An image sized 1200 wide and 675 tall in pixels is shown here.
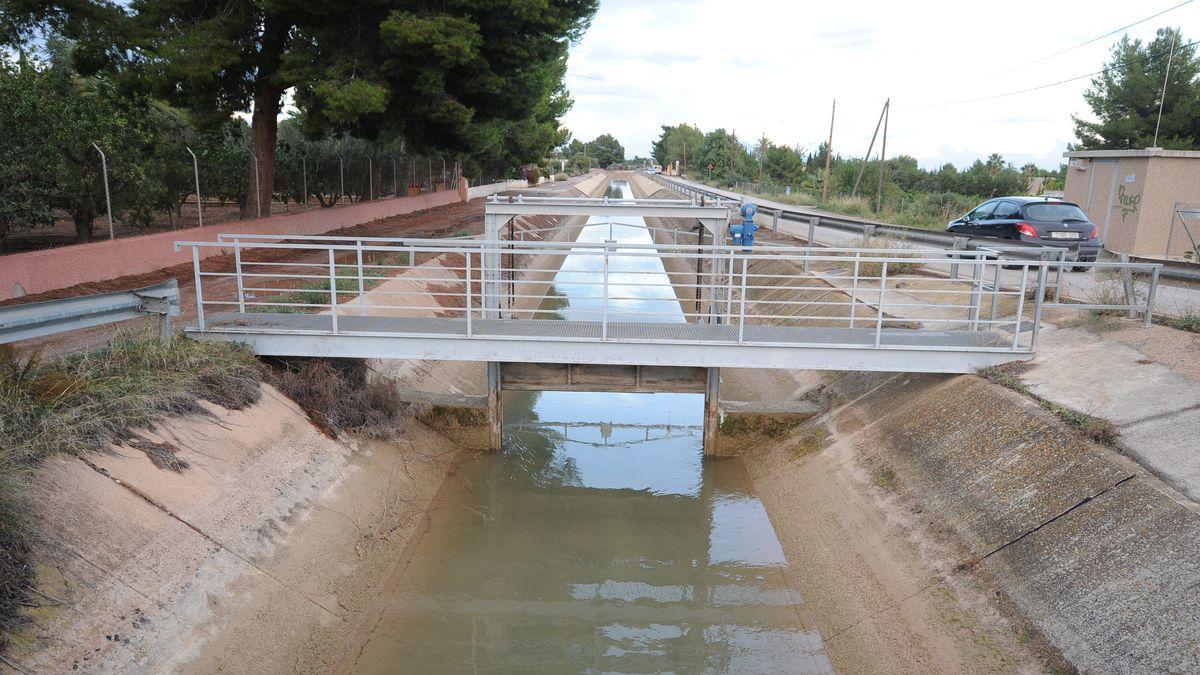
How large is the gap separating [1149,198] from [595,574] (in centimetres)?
1826

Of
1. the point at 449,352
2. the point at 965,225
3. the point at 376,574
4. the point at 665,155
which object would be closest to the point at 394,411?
the point at 449,352

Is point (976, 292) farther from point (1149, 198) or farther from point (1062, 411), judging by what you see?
point (1149, 198)

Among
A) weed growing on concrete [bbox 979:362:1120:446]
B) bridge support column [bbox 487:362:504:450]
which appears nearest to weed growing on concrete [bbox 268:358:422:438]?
bridge support column [bbox 487:362:504:450]

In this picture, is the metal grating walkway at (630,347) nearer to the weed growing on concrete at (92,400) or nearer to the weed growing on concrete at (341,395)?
the weed growing on concrete at (341,395)

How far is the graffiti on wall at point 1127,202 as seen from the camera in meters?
19.3

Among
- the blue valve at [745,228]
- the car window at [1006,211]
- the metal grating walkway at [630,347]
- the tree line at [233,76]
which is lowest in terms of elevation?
the metal grating walkway at [630,347]

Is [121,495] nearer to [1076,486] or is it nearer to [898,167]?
[1076,486]

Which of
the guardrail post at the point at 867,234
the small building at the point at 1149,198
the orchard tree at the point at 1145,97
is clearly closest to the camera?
the guardrail post at the point at 867,234

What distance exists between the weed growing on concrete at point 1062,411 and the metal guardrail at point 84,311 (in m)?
9.51

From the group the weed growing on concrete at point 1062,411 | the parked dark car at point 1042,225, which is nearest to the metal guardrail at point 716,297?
the weed growing on concrete at point 1062,411

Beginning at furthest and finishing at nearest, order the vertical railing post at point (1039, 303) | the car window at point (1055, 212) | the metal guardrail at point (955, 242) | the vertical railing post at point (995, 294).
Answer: the car window at point (1055, 212) → the metal guardrail at point (955, 242) → the vertical railing post at point (995, 294) → the vertical railing post at point (1039, 303)

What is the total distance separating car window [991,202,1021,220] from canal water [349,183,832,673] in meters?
8.03

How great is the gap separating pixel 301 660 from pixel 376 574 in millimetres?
1606

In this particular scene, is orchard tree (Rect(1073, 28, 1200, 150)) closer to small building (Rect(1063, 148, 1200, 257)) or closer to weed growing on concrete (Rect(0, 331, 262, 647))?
small building (Rect(1063, 148, 1200, 257))
